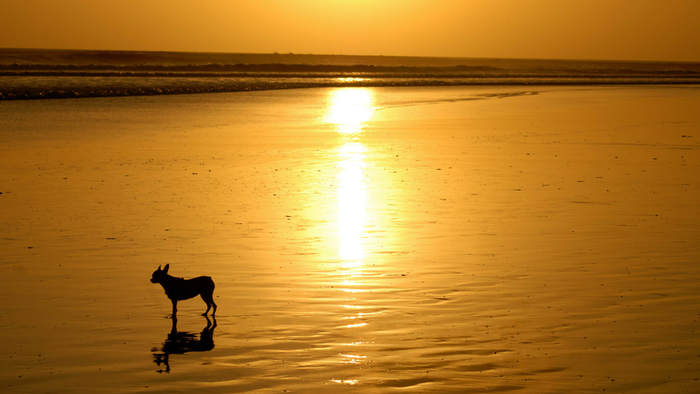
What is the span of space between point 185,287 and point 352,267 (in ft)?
8.03

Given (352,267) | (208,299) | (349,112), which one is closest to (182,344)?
(208,299)

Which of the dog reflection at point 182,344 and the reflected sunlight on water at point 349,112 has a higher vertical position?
the reflected sunlight on water at point 349,112

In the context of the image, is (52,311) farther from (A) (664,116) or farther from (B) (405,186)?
(A) (664,116)

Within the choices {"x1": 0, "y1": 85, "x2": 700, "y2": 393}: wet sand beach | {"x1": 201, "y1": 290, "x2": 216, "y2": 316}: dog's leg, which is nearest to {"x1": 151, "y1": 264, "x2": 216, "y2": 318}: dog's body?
{"x1": 201, "y1": 290, "x2": 216, "y2": 316}: dog's leg

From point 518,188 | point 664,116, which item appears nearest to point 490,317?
point 518,188

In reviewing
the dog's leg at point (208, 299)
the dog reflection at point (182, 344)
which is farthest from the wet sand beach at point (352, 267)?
the dog's leg at point (208, 299)

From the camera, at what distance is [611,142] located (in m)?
23.3

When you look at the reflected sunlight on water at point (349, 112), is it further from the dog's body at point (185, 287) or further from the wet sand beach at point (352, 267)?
the dog's body at point (185, 287)

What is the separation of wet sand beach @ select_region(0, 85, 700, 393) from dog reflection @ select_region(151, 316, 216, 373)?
27mm

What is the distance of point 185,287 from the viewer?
7676 mm

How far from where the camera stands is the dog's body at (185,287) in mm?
7621

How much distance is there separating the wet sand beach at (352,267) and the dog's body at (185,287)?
0.89 ft

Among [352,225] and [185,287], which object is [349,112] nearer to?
[352,225]

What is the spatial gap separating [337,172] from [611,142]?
9.94 metres
